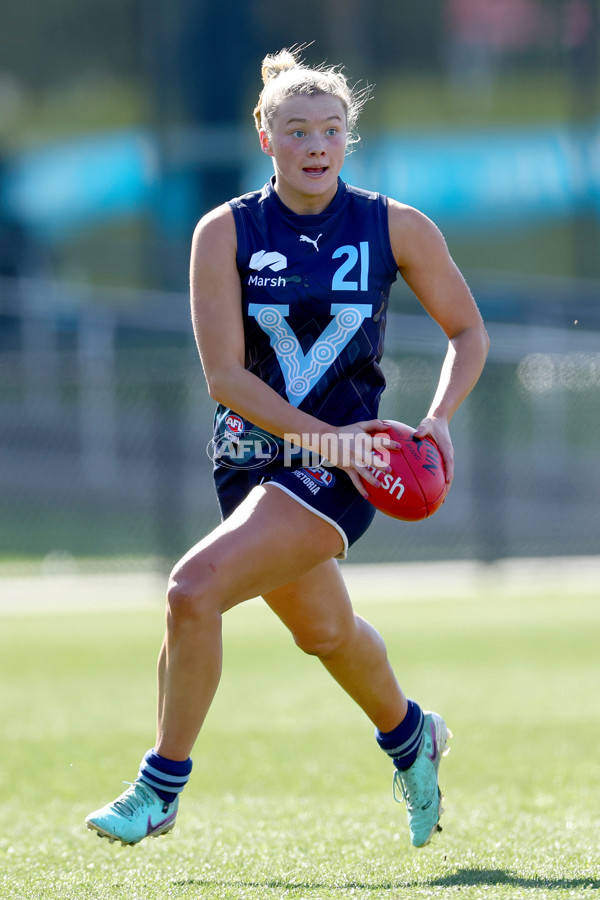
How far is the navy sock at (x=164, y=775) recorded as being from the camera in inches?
138

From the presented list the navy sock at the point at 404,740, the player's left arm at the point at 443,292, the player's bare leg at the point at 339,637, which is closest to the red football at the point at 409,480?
the player's left arm at the point at 443,292

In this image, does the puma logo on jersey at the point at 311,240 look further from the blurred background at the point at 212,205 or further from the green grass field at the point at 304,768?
the blurred background at the point at 212,205

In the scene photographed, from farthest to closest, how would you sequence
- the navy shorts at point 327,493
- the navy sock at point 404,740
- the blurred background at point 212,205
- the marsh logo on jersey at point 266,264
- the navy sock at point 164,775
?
1. the blurred background at point 212,205
2. the navy sock at point 404,740
3. the marsh logo on jersey at point 266,264
4. the navy shorts at point 327,493
5. the navy sock at point 164,775

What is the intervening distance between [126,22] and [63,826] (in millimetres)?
31044

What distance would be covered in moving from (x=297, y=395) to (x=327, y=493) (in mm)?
302

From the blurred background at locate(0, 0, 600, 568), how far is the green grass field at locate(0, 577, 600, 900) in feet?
13.8

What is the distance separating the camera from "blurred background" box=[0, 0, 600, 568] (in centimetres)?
1469

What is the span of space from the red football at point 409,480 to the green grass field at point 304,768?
973 millimetres

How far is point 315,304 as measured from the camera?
12.2 ft

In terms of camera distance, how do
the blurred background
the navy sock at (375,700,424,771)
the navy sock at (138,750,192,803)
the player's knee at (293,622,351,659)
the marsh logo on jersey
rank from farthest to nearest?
1. the blurred background
2. the navy sock at (375,700,424,771)
3. the player's knee at (293,622,351,659)
4. the marsh logo on jersey
5. the navy sock at (138,750,192,803)

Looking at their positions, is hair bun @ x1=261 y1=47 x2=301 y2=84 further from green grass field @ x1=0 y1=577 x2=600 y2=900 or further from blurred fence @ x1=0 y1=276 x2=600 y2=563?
blurred fence @ x1=0 y1=276 x2=600 y2=563

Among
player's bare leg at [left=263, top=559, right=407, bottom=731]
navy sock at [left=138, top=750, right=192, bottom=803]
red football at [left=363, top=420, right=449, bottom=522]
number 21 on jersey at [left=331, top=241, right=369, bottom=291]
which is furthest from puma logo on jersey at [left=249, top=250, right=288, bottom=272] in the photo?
navy sock at [left=138, top=750, right=192, bottom=803]

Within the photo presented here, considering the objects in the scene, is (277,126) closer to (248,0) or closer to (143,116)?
(248,0)

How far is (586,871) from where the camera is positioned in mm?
3387
